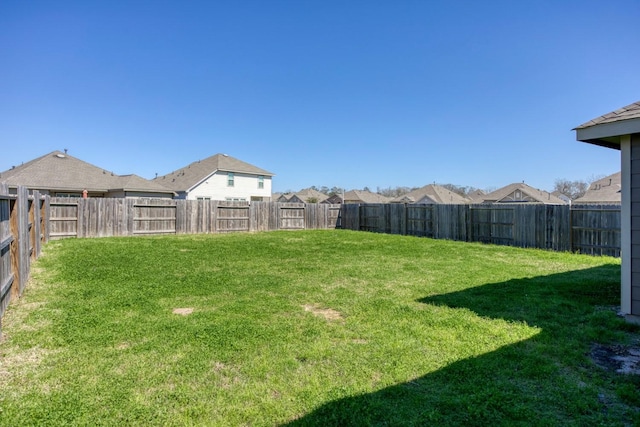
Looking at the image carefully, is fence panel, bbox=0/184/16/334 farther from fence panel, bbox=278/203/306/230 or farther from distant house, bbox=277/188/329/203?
distant house, bbox=277/188/329/203

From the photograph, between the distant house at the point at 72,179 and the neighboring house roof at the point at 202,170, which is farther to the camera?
the neighboring house roof at the point at 202,170

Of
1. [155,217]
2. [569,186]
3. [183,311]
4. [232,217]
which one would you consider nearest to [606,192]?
[232,217]

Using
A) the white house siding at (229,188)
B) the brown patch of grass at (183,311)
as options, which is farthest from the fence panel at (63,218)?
the white house siding at (229,188)

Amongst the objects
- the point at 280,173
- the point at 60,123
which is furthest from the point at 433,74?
the point at 60,123

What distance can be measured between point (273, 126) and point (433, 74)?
14788 mm

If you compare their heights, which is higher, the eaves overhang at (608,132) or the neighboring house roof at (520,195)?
the neighboring house roof at (520,195)

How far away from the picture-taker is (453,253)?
998 centimetres

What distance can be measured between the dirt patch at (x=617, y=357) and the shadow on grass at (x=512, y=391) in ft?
0.32

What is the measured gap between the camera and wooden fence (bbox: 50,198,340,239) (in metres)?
12.7

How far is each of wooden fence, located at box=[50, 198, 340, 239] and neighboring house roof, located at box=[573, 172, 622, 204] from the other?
19.4 meters

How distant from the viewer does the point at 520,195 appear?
117ft

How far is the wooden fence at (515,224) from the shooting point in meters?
10.1

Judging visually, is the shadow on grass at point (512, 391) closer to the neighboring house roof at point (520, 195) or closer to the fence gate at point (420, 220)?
the fence gate at point (420, 220)

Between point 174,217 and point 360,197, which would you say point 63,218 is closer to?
point 174,217
